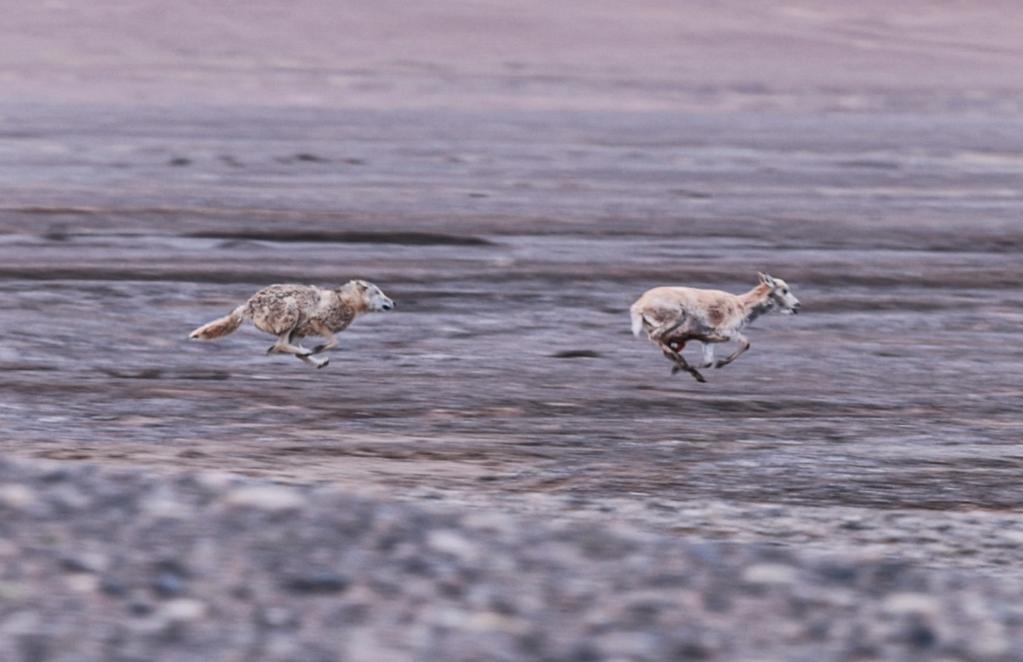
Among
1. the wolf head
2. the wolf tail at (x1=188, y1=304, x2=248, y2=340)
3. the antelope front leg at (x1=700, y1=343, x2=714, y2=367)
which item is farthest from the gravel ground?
the antelope front leg at (x1=700, y1=343, x2=714, y2=367)

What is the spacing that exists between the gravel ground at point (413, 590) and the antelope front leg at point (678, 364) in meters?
3.80

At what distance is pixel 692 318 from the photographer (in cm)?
1019

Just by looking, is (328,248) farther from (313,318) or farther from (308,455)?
(308,455)

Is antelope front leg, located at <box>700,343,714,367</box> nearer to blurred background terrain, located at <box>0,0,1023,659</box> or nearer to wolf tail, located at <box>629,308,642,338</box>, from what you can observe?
blurred background terrain, located at <box>0,0,1023,659</box>

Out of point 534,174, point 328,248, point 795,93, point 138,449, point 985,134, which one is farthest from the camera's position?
point 795,93

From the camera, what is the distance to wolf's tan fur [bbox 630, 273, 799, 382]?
33.1 ft

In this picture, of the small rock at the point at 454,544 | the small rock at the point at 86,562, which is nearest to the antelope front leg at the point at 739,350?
the small rock at the point at 454,544

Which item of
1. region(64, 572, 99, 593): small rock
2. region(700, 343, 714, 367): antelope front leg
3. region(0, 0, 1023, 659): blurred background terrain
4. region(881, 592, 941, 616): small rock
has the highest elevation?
region(64, 572, 99, 593): small rock

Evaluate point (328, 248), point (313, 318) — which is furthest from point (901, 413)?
point (328, 248)

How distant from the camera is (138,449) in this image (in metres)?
8.12

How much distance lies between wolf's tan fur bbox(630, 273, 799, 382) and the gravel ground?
12.1 feet

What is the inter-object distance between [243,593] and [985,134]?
36.9m

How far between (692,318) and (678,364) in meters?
0.28

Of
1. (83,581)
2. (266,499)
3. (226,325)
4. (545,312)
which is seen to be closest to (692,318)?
(226,325)
